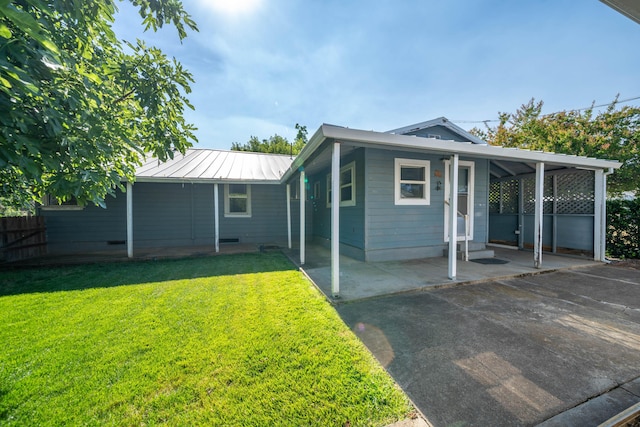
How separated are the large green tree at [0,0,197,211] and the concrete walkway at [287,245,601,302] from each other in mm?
3140

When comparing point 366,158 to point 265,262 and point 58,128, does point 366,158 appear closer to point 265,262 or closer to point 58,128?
point 265,262

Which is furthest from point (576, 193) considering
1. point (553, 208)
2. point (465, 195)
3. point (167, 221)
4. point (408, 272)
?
point (167, 221)

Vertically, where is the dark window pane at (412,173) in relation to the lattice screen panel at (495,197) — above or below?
above

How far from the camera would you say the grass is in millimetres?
1640

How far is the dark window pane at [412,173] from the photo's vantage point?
615 cm

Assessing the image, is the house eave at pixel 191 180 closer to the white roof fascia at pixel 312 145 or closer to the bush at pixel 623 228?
the white roof fascia at pixel 312 145

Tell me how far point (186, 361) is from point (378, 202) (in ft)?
15.7

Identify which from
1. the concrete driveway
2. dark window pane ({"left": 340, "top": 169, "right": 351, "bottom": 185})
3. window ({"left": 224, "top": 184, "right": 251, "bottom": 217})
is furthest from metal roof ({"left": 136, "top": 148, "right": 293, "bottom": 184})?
the concrete driveway

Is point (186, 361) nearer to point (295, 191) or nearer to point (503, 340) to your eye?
point (503, 340)

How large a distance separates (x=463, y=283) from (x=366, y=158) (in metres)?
3.27

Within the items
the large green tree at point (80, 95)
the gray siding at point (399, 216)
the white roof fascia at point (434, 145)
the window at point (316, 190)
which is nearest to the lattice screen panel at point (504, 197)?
the gray siding at point (399, 216)

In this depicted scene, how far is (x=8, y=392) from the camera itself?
1.84 meters

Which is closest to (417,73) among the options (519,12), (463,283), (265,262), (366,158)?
(519,12)

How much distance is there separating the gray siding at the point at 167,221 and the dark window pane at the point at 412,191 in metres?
5.06
